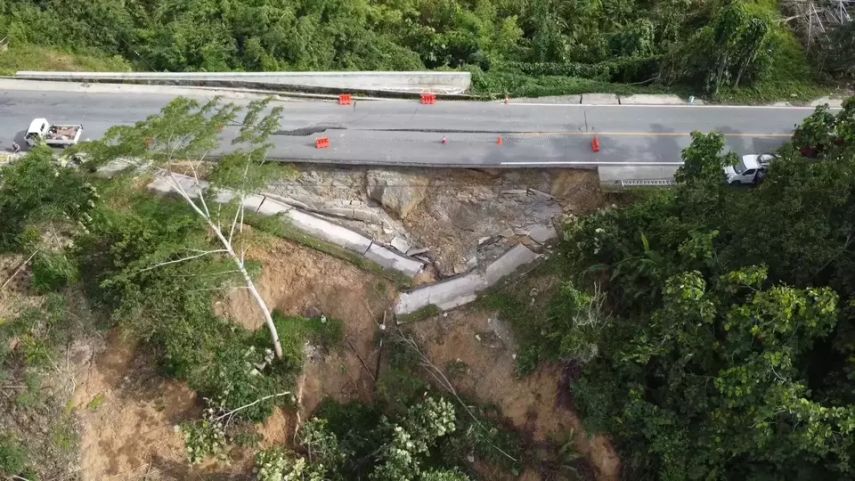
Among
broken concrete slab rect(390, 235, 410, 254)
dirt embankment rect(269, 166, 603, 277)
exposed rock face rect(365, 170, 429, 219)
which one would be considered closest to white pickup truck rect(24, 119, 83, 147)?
dirt embankment rect(269, 166, 603, 277)

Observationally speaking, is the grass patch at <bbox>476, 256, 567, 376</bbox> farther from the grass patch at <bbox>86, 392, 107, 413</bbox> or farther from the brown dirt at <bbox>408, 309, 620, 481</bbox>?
the grass patch at <bbox>86, 392, 107, 413</bbox>

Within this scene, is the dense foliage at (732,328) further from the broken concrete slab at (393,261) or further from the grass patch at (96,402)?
the grass patch at (96,402)

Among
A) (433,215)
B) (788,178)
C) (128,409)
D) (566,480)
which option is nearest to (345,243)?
(433,215)

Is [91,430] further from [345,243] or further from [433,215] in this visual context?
[433,215]

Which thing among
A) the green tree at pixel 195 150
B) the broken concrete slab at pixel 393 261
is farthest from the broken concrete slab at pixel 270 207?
the broken concrete slab at pixel 393 261

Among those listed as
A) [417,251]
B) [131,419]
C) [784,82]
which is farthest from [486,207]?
[784,82]

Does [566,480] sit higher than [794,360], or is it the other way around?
[794,360]

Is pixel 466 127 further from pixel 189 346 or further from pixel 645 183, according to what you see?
pixel 189 346
